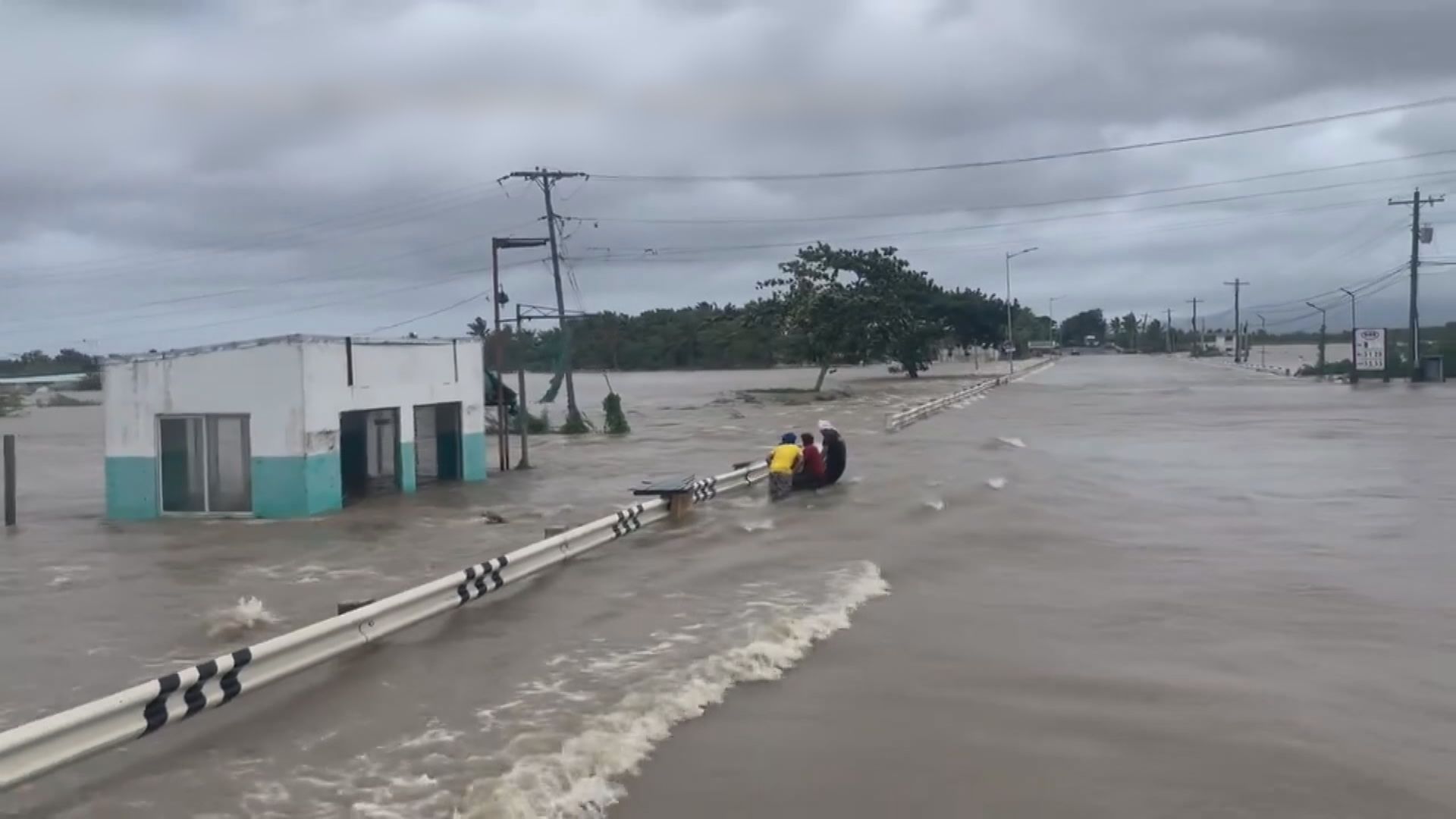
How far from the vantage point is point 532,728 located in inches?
299

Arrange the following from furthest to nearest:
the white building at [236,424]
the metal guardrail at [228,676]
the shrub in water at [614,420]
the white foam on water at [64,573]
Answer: the shrub in water at [614,420] < the white building at [236,424] < the white foam on water at [64,573] < the metal guardrail at [228,676]

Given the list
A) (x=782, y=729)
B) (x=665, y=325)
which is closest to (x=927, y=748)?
(x=782, y=729)

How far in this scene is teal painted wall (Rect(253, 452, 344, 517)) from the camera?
19469mm

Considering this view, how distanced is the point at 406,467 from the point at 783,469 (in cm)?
755

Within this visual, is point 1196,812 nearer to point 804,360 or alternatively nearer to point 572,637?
point 572,637

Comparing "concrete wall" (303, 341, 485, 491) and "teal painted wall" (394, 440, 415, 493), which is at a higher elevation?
"concrete wall" (303, 341, 485, 491)

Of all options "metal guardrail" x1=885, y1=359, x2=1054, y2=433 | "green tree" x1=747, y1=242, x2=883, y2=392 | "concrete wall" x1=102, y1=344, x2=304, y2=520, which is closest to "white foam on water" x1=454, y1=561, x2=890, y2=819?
"concrete wall" x1=102, y1=344, x2=304, y2=520

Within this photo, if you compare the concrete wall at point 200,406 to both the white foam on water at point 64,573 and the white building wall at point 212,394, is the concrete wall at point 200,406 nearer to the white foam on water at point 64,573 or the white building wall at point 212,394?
the white building wall at point 212,394

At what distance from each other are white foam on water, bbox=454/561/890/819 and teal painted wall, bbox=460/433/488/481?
15.4 m

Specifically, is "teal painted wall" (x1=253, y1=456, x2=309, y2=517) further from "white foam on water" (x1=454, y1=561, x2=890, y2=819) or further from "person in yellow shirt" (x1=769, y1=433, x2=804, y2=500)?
"white foam on water" (x1=454, y1=561, x2=890, y2=819)

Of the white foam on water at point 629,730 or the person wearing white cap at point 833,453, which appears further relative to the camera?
the person wearing white cap at point 833,453

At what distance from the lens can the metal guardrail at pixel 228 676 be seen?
6344 millimetres

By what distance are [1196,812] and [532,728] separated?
12.2ft

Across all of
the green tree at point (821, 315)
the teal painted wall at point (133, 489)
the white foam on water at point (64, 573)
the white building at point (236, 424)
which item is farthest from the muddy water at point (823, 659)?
the green tree at point (821, 315)
